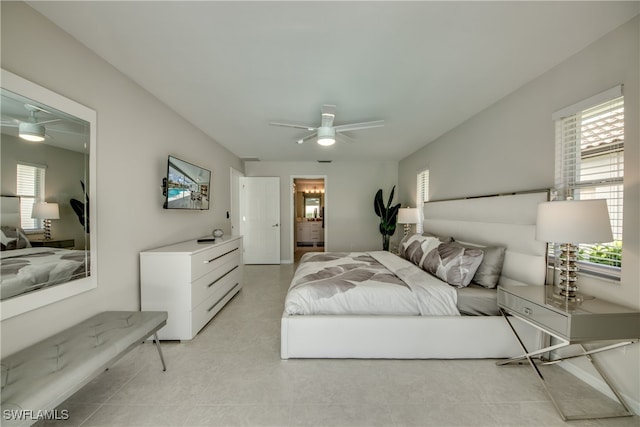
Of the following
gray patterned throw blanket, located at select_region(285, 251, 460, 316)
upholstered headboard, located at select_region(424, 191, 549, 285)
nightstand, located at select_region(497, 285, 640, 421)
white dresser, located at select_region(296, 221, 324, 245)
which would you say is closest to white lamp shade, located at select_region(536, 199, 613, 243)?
nightstand, located at select_region(497, 285, 640, 421)

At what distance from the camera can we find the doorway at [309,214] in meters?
8.15

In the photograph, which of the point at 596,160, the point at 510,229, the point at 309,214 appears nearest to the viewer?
the point at 596,160

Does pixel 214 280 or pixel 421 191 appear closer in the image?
pixel 214 280

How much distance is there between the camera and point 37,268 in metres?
1.45

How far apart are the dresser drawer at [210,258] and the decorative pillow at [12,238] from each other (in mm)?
1047

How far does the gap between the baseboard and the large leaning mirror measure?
3.64 metres

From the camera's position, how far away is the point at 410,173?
489 cm

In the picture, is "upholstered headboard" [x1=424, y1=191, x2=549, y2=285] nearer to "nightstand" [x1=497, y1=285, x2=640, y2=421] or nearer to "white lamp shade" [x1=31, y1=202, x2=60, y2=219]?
"nightstand" [x1=497, y1=285, x2=640, y2=421]

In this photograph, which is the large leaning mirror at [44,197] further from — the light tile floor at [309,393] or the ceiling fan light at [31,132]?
the light tile floor at [309,393]

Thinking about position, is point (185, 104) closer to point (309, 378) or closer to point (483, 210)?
point (309, 378)

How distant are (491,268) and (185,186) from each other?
3331mm

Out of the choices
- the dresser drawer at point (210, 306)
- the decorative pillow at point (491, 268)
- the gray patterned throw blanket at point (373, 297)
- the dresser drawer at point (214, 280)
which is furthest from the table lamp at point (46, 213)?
the decorative pillow at point (491, 268)

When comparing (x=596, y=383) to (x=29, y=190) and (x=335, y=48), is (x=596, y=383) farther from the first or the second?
(x=29, y=190)

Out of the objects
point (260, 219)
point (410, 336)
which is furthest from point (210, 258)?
point (260, 219)
